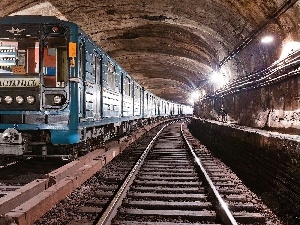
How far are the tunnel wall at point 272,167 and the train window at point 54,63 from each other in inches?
167

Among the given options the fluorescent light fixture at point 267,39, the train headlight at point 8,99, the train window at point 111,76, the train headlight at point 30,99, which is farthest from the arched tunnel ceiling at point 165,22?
the train headlight at point 30,99

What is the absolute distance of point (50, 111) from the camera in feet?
23.0

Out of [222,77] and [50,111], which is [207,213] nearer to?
[50,111]

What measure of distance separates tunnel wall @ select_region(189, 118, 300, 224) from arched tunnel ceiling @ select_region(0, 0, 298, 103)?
9.72ft

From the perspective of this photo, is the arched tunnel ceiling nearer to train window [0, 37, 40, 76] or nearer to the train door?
the train door

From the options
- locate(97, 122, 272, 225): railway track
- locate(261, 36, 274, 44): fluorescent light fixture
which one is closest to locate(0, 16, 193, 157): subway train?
locate(97, 122, 272, 225): railway track

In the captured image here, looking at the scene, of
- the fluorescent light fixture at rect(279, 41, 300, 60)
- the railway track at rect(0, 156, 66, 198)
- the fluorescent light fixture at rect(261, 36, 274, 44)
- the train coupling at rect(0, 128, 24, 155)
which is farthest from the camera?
the fluorescent light fixture at rect(261, 36, 274, 44)

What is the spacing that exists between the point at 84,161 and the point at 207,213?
11.4ft

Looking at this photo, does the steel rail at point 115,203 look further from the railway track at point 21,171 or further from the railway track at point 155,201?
the railway track at point 21,171

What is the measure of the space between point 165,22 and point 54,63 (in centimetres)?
694

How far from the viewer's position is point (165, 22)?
1316 cm

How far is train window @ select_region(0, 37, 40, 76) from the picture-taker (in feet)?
22.6

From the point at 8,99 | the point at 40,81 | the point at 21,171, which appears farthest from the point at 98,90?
the point at 21,171

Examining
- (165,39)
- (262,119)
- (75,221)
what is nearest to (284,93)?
(262,119)
